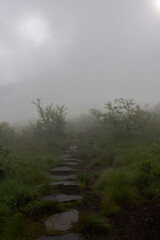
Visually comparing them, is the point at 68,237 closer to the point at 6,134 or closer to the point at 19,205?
the point at 19,205

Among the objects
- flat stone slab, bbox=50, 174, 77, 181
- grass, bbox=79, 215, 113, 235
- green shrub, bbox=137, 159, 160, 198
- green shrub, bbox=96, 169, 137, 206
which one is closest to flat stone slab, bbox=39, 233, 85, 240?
grass, bbox=79, 215, 113, 235

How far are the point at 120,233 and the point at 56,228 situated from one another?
46.0 inches

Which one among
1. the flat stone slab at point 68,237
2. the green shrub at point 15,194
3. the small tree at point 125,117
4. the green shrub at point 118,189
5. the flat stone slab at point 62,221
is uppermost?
the small tree at point 125,117

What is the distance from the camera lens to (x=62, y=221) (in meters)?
3.89

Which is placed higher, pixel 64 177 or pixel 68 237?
pixel 64 177

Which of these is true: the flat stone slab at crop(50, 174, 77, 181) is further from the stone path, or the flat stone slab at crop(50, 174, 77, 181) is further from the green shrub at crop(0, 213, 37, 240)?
the green shrub at crop(0, 213, 37, 240)

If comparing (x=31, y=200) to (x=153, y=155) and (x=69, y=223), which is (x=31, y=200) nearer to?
(x=69, y=223)

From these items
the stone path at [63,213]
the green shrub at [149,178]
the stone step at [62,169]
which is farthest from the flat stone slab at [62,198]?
the stone step at [62,169]

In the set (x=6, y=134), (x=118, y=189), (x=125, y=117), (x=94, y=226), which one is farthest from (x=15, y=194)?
(x=6, y=134)

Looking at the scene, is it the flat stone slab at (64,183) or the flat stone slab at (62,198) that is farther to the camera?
the flat stone slab at (64,183)

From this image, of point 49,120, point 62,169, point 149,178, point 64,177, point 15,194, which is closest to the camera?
point 15,194

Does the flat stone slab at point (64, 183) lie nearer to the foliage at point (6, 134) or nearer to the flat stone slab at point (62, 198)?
the flat stone slab at point (62, 198)

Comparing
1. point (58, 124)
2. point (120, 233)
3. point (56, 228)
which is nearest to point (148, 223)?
point (120, 233)

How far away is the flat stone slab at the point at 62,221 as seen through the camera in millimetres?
3670
